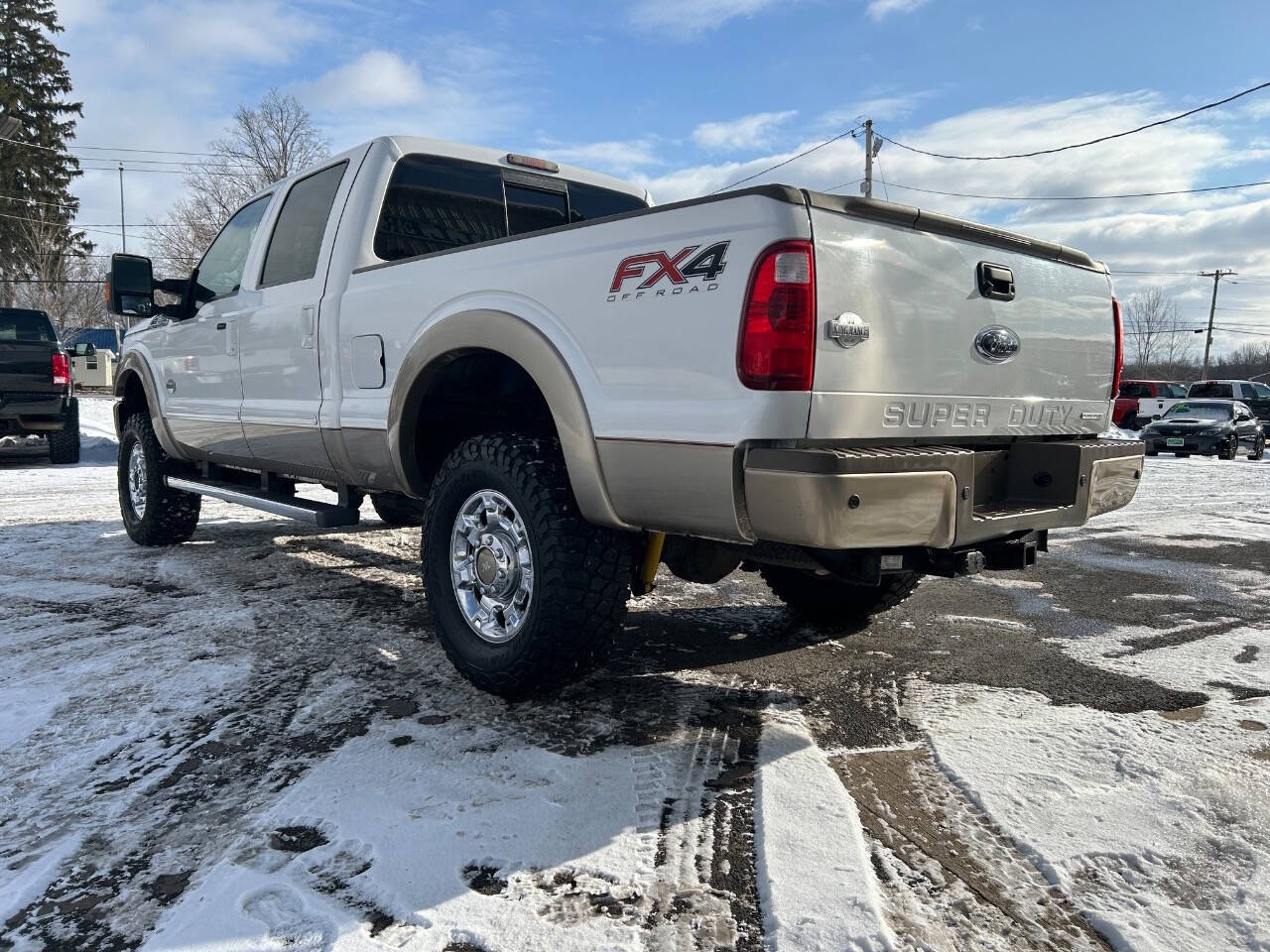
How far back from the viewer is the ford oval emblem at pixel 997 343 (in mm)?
2955

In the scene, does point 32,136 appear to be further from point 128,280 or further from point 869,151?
point 128,280

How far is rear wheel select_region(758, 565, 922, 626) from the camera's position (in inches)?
162

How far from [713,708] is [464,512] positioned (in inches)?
45.9

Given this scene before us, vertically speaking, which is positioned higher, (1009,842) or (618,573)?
(618,573)

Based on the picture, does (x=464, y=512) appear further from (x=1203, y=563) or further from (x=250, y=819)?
(x=1203, y=563)

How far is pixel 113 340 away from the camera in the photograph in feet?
167

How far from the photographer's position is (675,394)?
2.63 metres

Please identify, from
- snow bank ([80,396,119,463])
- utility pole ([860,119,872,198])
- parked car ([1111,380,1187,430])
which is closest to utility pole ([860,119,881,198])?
utility pole ([860,119,872,198])

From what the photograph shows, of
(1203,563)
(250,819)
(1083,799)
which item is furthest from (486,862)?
(1203,563)

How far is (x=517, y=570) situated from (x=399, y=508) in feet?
5.03

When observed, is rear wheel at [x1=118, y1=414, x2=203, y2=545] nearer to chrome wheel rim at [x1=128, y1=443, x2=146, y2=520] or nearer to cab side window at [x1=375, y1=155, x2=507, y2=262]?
chrome wheel rim at [x1=128, y1=443, x2=146, y2=520]

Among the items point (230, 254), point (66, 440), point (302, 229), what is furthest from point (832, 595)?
point (66, 440)

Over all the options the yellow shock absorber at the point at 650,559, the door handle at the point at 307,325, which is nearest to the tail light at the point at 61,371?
the door handle at the point at 307,325

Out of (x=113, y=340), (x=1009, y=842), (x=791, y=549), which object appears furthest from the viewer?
(x=113, y=340)
